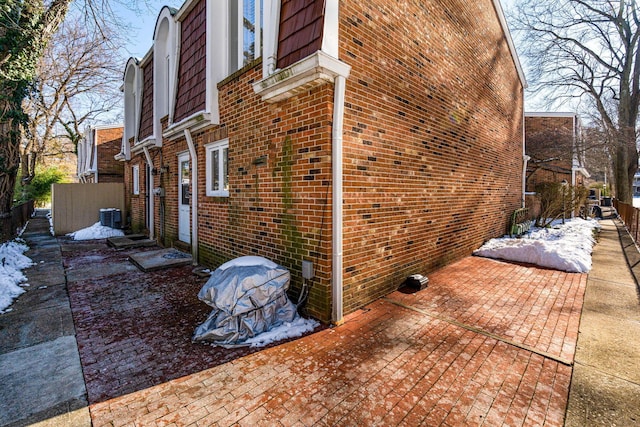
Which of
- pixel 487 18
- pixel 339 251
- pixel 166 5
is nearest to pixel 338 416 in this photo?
pixel 339 251

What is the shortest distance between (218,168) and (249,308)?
11.8ft

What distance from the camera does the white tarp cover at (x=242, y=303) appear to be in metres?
3.26

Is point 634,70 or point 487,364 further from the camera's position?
point 634,70

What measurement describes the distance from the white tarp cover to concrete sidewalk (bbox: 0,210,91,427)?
1.12 m

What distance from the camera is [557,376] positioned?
266 cm

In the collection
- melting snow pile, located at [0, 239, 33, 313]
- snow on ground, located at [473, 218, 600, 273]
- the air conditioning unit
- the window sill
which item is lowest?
melting snow pile, located at [0, 239, 33, 313]

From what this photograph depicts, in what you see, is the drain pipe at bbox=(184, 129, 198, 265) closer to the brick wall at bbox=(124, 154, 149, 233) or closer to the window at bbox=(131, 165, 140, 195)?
the brick wall at bbox=(124, 154, 149, 233)

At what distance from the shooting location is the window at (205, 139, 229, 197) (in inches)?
226

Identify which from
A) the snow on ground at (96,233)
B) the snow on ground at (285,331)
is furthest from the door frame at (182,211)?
the snow on ground at (96,233)

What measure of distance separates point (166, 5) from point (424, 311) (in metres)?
8.94

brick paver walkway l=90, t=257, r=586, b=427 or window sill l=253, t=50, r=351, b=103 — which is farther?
window sill l=253, t=50, r=351, b=103

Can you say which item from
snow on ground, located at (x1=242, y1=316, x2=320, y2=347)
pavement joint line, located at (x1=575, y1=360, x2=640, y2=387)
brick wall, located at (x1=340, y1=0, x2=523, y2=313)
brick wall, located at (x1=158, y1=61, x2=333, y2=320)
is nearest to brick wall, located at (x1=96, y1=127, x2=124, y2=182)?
brick wall, located at (x1=158, y1=61, x2=333, y2=320)

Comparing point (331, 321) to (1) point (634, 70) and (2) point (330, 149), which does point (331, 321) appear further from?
(1) point (634, 70)

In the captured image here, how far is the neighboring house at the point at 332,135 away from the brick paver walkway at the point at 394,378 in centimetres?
72
